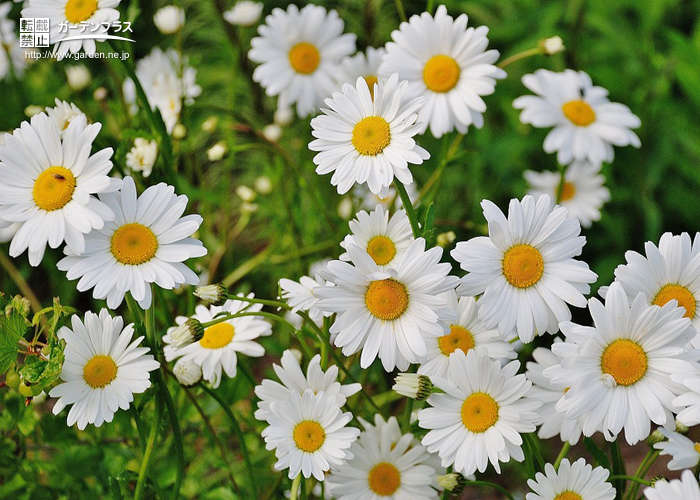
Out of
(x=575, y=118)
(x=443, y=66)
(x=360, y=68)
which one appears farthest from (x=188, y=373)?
(x=575, y=118)

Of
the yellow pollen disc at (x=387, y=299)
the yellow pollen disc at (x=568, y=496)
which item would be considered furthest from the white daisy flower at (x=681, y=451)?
the yellow pollen disc at (x=387, y=299)

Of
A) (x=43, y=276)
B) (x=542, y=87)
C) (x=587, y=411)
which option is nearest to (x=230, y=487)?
(x=587, y=411)

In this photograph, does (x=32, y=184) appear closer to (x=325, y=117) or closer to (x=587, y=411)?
(x=325, y=117)

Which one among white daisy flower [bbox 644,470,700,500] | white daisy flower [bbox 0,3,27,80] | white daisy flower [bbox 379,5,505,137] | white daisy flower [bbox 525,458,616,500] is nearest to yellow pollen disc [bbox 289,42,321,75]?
white daisy flower [bbox 379,5,505,137]

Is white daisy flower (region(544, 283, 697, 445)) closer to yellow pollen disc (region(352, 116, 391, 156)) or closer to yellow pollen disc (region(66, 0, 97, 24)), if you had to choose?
yellow pollen disc (region(352, 116, 391, 156))

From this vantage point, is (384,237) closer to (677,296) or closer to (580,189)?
(677,296)

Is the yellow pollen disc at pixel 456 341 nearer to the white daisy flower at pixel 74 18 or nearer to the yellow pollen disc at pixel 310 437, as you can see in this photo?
the yellow pollen disc at pixel 310 437
